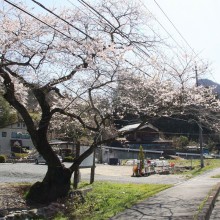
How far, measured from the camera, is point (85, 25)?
14344 millimetres

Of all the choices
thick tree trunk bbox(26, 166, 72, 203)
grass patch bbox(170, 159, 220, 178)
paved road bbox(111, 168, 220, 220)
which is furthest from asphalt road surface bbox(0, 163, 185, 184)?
paved road bbox(111, 168, 220, 220)

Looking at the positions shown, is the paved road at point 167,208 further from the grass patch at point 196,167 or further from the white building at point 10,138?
the white building at point 10,138

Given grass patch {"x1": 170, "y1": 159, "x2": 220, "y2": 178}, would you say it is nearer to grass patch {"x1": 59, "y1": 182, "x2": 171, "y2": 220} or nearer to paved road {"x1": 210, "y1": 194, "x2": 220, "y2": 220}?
grass patch {"x1": 59, "y1": 182, "x2": 171, "y2": 220}

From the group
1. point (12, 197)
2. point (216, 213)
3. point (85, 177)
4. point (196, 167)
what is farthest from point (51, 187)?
point (196, 167)

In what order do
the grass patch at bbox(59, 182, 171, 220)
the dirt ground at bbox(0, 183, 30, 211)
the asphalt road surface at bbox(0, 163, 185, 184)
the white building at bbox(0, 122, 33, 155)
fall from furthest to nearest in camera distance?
the white building at bbox(0, 122, 33, 155) < the asphalt road surface at bbox(0, 163, 185, 184) < the dirt ground at bbox(0, 183, 30, 211) < the grass patch at bbox(59, 182, 171, 220)

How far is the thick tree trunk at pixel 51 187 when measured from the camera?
43.8 feet

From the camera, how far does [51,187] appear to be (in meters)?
13.5

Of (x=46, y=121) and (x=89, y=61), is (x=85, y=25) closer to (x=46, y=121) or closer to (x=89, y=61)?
(x=89, y=61)

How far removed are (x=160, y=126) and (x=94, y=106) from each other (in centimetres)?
6211

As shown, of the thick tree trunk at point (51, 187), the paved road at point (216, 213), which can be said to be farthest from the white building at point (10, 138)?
the paved road at point (216, 213)

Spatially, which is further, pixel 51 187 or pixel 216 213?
pixel 51 187

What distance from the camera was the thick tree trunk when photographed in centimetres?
1334

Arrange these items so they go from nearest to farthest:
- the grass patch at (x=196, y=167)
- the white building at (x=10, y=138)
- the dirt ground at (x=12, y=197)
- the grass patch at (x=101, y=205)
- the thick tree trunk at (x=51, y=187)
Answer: the grass patch at (x=101, y=205) → the dirt ground at (x=12, y=197) → the thick tree trunk at (x=51, y=187) → the grass patch at (x=196, y=167) → the white building at (x=10, y=138)

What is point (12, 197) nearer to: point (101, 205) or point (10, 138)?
point (101, 205)
